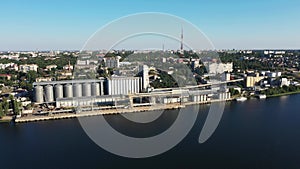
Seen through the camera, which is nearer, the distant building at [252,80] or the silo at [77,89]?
the silo at [77,89]

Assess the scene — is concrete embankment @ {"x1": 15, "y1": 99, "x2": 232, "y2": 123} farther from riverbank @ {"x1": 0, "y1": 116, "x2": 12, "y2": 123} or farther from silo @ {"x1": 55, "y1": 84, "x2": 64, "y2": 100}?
silo @ {"x1": 55, "y1": 84, "x2": 64, "y2": 100}

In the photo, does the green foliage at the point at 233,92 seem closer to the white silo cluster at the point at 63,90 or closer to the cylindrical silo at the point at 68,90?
the white silo cluster at the point at 63,90

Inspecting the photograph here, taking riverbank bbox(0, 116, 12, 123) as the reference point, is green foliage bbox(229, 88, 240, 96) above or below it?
above

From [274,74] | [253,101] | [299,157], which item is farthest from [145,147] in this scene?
[274,74]

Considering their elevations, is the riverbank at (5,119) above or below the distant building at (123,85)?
below

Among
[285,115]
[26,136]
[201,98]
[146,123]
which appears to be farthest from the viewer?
[201,98]

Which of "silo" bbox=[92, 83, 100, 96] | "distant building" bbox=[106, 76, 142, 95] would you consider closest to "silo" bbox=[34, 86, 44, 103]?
"silo" bbox=[92, 83, 100, 96]

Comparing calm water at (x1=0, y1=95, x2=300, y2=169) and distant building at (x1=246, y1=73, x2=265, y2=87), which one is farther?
distant building at (x1=246, y1=73, x2=265, y2=87)

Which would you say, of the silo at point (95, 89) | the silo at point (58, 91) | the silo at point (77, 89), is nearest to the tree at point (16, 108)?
Result: the silo at point (58, 91)

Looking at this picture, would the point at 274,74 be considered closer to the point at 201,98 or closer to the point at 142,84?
the point at 201,98
